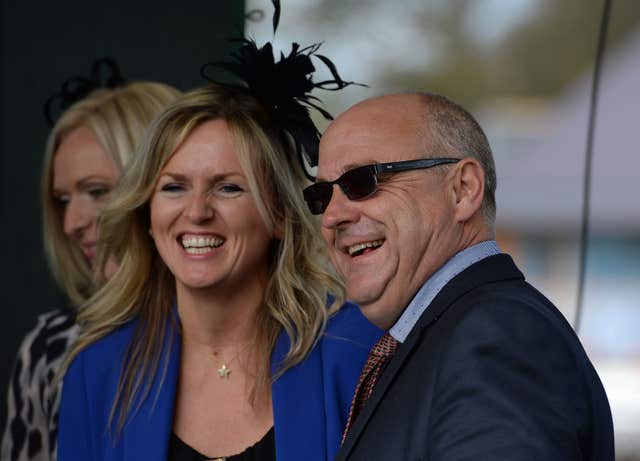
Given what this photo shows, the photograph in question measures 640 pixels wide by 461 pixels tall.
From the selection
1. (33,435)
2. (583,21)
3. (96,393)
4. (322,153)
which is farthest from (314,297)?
(583,21)

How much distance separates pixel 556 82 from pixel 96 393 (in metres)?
1.82

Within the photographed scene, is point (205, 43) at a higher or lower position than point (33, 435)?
higher

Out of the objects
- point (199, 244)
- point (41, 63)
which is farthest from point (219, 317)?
point (41, 63)

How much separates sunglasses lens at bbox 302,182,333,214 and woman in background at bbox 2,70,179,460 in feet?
4.24

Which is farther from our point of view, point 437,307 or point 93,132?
point 93,132

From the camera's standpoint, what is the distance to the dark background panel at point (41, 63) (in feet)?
13.7

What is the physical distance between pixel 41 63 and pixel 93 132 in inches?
26.3

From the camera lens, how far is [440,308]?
1959 mm

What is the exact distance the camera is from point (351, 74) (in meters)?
3.49

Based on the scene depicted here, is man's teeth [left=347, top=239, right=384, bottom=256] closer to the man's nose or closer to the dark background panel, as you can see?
the man's nose

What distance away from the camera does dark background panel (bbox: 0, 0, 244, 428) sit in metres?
4.16

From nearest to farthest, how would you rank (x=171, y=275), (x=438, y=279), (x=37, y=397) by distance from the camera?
(x=438, y=279) < (x=171, y=275) < (x=37, y=397)

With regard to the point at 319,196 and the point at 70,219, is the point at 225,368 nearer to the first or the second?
the point at 319,196

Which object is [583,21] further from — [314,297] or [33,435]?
[33,435]
